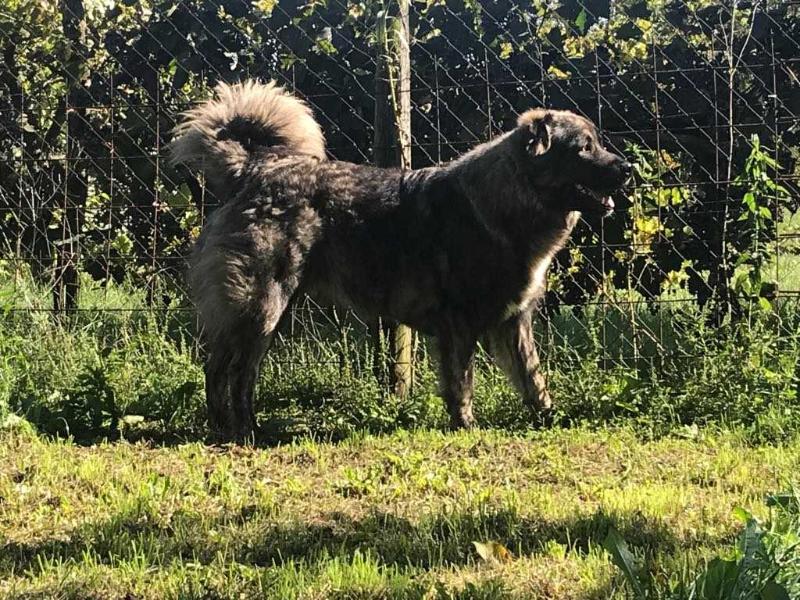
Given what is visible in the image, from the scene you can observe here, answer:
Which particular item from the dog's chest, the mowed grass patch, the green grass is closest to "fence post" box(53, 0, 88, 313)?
the green grass

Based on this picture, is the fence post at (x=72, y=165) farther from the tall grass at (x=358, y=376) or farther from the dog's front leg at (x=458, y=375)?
the dog's front leg at (x=458, y=375)

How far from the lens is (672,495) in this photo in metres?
3.28

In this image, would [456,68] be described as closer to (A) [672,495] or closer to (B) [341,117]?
(B) [341,117]

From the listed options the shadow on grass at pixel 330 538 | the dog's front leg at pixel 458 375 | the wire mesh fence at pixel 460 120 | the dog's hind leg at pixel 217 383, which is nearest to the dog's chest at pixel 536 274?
the dog's front leg at pixel 458 375

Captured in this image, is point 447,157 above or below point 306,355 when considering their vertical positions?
above

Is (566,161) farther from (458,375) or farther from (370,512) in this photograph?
(370,512)

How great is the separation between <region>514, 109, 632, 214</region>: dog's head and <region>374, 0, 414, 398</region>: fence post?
87 centimetres

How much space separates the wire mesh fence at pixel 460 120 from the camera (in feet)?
17.5

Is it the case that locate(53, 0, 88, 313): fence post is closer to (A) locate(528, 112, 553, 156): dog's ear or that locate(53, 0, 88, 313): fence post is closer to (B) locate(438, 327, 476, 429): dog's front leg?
(B) locate(438, 327, 476, 429): dog's front leg

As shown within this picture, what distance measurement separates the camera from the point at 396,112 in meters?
5.55

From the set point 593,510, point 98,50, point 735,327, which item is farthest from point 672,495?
point 98,50

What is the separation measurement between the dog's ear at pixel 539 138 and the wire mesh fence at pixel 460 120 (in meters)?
0.62

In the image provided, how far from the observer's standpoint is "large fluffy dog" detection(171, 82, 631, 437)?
4902mm

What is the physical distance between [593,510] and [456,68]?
3.67m
